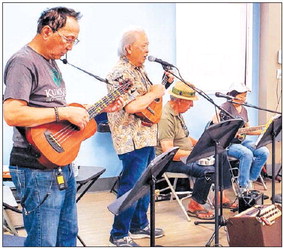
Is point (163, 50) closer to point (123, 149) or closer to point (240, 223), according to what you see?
point (123, 149)

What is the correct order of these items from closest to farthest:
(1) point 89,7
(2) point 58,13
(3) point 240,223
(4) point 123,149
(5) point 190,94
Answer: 1. (2) point 58,13
2. (3) point 240,223
3. (4) point 123,149
4. (5) point 190,94
5. (1) point 89,7

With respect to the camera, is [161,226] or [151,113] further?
[161,226]

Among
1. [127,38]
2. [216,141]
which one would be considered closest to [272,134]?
[216,141]

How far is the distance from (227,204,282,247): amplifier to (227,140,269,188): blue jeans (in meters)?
1.52

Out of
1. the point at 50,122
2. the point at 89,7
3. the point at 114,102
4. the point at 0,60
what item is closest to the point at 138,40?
the point at 114,102

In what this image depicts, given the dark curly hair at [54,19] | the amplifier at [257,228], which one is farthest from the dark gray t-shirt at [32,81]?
the amplifier at [257,228]

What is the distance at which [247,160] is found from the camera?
4109mm

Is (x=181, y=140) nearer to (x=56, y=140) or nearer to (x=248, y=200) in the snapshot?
(x=248, y=200)

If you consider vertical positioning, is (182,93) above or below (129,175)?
above

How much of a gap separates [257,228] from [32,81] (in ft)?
4.66

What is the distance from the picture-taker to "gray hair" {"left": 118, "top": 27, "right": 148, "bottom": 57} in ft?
8.87

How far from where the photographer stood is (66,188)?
1.83 m

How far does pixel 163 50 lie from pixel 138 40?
1.98m

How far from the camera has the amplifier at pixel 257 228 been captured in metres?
2.38
